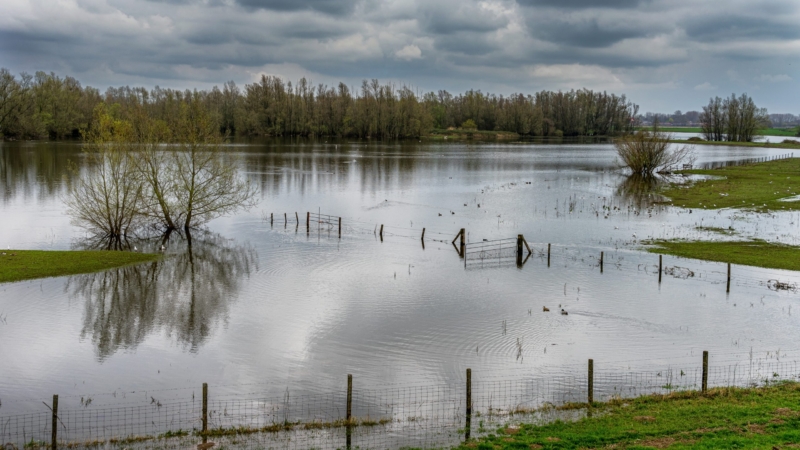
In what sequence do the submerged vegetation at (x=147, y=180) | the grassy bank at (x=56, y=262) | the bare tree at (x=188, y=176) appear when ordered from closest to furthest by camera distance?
the grassy bank at (x=56, y=262), the submerged vegetation at (x=147, y=180), the bare tree at (x=188, y=176)

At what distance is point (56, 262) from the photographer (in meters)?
40.2

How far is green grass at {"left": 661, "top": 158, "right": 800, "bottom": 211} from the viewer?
6650 centimetres

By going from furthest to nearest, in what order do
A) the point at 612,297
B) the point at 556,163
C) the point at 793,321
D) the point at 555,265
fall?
1. the point at 556,163
2. the point at 555,265
3. the point at 612,297
4. the point at 793,321

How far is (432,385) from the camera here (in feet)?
78.0

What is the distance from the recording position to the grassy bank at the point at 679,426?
16547mm

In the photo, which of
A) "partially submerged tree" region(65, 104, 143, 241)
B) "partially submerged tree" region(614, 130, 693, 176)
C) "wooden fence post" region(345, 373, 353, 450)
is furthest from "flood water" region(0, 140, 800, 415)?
"partially submerged tree" region(614, 130, 693, 176)

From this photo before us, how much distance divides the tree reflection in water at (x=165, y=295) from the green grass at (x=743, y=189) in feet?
160

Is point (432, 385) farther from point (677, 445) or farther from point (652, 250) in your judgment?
point (652, 250)

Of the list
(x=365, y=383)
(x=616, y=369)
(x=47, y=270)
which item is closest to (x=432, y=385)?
(x=365, y=383)

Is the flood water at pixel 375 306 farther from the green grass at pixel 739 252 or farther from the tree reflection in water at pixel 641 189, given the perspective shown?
the tree reflection in water at pixel 641 189

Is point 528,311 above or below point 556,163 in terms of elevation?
below

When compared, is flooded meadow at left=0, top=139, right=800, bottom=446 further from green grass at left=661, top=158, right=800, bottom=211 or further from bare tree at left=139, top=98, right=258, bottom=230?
green grass at left=661, top=158, right=800, bottom=211

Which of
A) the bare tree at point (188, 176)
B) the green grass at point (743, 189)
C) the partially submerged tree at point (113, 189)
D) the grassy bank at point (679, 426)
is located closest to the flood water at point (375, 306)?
the partially submerged tree at point (113, 189)

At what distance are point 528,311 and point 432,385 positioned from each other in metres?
10.6
